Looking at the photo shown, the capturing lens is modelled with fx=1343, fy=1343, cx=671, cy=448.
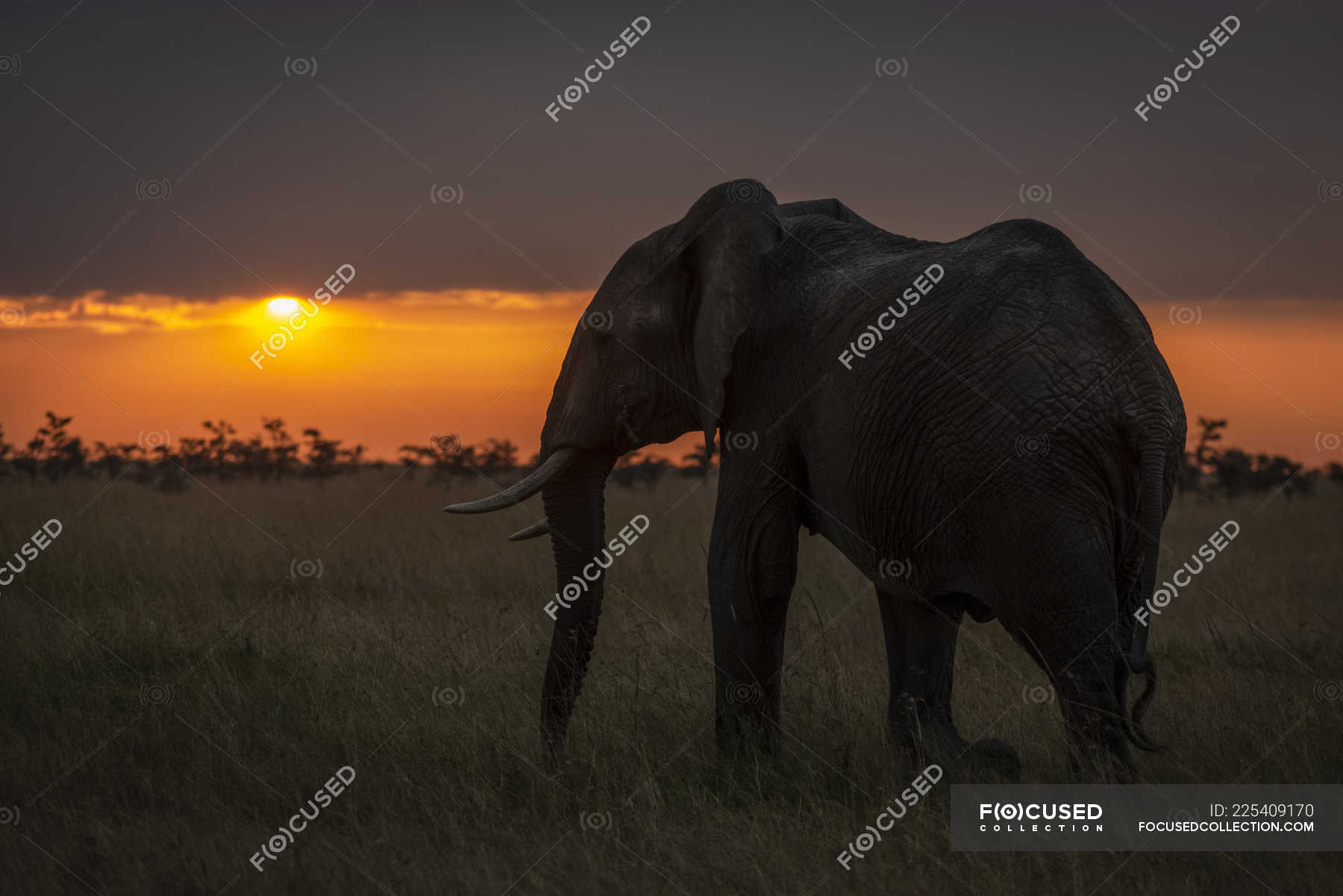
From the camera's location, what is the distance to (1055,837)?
518 cm

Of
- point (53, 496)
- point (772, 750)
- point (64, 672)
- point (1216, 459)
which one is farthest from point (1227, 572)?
point (1216, 459)

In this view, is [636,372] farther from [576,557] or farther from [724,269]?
[576,557]

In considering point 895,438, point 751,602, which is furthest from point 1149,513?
point 751,602

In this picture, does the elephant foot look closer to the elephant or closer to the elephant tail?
the elephant

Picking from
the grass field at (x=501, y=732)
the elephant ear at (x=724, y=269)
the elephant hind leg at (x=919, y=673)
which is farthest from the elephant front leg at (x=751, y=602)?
the elephant hind leg at (x=919, y=673)

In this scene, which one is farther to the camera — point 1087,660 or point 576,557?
point 576,557

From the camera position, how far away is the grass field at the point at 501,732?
5.29 metres

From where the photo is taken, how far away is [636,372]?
6.77 m

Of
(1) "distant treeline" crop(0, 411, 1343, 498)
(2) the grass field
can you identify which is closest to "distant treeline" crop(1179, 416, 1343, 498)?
(1) "distant treeline" crop(0, 411, 1343, 498)

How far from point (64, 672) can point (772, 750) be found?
4.73 meters

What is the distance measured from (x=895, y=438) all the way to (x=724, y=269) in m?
1.25

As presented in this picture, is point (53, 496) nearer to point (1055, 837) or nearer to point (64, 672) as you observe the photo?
point (64, 672)

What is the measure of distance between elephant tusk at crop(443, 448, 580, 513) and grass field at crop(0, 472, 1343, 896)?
1175 mm

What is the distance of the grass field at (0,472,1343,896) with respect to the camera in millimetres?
5289
